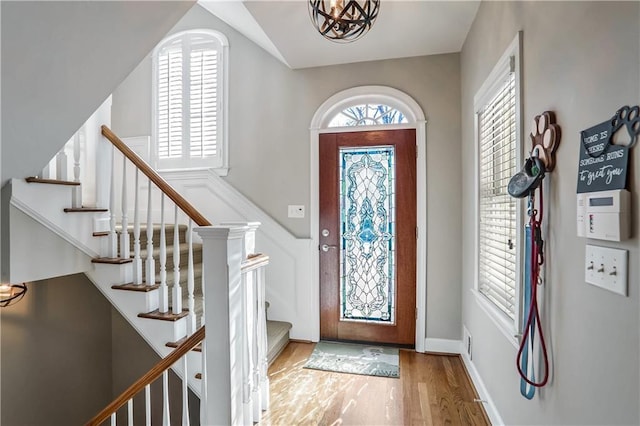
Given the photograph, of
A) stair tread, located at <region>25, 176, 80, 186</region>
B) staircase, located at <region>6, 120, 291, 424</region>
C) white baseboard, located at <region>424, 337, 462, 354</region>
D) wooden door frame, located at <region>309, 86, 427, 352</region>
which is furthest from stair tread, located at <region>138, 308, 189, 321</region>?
white baseboard, located at <region>424, 337, 462, 354</region>

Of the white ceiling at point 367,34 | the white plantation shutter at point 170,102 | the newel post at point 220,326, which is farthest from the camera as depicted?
the white plantation shutter at point 170,102

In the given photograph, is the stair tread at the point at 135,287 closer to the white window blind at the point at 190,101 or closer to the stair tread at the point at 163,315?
the stair tread at the point at 163,315

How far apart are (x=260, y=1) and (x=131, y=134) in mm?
2284

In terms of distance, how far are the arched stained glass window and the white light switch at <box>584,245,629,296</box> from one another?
7.21ft

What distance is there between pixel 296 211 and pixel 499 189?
1799 millimetres

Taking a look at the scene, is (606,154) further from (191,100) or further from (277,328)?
(191,100)

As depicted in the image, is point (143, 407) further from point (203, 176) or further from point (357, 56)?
point (357, 56)

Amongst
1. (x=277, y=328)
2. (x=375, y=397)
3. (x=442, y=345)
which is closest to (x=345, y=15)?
(x=375, y=397)

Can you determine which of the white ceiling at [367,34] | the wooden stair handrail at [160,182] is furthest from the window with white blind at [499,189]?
the wooden stair handrail at [160,182]

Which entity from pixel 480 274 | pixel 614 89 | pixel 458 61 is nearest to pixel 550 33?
pixel 614 89

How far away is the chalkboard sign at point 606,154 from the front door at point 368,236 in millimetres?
1874

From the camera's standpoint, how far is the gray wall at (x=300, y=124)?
110 inches

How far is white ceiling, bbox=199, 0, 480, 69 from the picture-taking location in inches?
87.0

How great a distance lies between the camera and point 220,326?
60.8 inches
